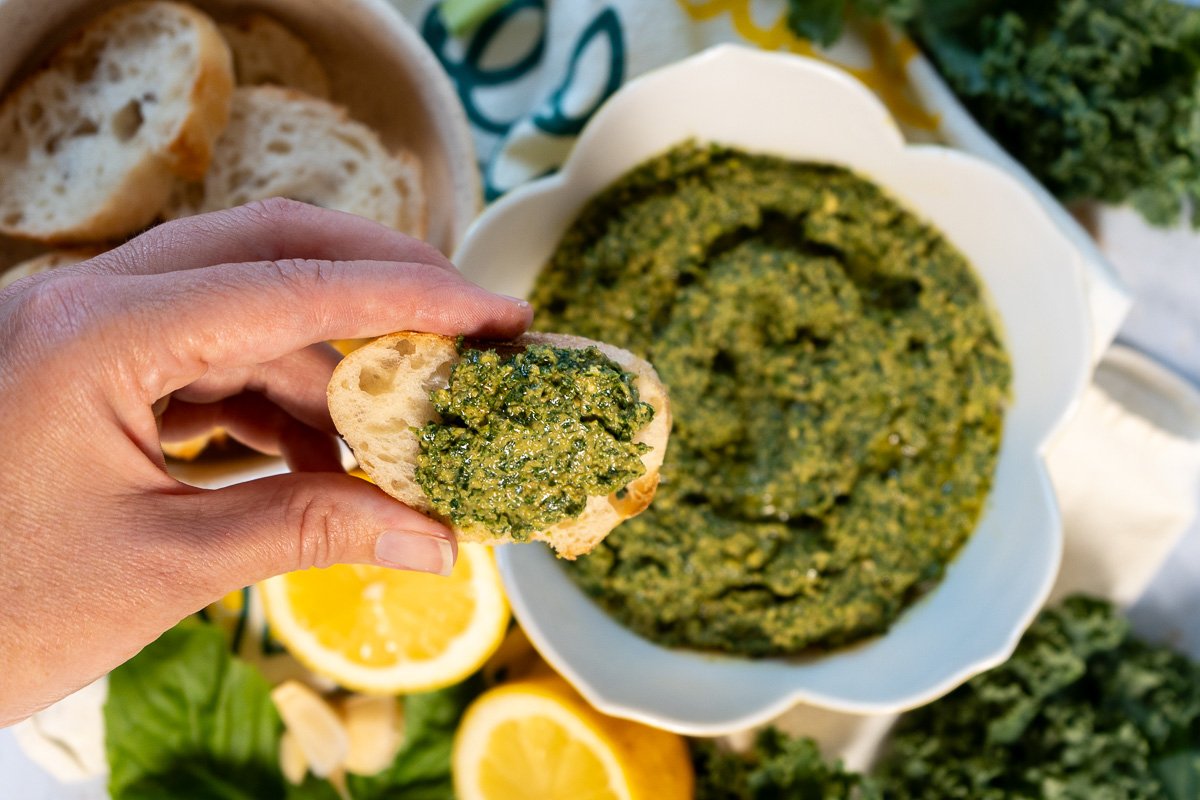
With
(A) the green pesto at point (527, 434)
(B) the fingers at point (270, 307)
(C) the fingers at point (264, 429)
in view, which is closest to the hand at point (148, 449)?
(B) the fingers at point (270, 307)

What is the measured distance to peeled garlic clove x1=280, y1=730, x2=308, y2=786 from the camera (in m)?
2.74

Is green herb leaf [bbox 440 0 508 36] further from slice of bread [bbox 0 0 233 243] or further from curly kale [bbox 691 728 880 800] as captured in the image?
curly kale [bbox 691 728 880 800]

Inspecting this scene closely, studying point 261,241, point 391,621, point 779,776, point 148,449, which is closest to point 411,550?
point 148,449

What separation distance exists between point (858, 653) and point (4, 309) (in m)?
2.00

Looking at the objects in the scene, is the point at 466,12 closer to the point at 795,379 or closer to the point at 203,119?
the point at 203,119

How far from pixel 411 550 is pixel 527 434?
0.31 m

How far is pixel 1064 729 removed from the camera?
101 inches

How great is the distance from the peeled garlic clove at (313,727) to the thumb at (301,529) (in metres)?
1.23

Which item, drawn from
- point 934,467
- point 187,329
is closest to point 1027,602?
point 934,467

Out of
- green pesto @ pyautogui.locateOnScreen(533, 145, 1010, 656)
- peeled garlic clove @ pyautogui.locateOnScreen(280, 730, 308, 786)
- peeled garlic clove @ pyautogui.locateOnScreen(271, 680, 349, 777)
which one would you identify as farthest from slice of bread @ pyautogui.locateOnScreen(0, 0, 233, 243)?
peeled garlic clove @ pyautogui.locateOnScreen(280, 730, 308, 786)

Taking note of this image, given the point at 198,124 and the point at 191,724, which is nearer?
the point at 198,124

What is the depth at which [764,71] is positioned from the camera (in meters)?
2.26

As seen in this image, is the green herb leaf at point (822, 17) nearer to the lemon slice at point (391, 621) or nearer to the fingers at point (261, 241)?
the fingers at point (261, 241)

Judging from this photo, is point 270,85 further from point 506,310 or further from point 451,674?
point 451,674
